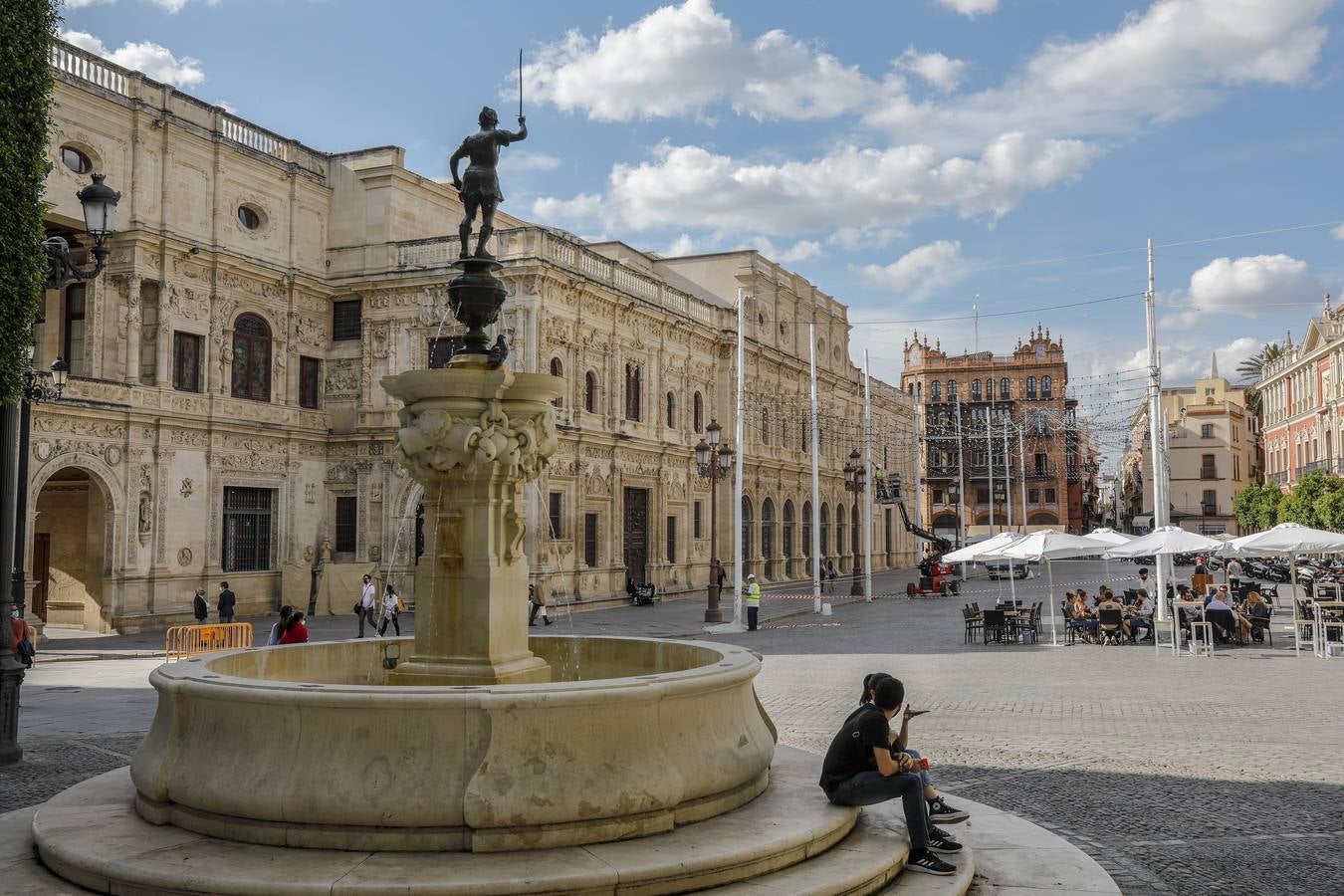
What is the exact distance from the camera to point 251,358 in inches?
1244

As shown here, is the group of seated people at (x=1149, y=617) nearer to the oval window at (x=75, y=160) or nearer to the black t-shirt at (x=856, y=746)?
the black t-shirt at (x=856, y=746)

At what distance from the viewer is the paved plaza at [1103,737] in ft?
24.7

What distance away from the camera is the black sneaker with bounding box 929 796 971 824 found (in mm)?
7129

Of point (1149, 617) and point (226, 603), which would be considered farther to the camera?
point (226, 603)

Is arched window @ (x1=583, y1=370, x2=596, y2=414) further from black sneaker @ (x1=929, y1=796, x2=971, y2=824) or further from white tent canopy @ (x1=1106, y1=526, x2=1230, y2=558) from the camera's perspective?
black sneaker @ (x1=929, y1=796, x2=971, y2=824)

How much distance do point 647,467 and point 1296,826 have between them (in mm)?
31741

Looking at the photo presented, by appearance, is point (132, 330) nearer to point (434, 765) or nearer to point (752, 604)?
point (752, 604)

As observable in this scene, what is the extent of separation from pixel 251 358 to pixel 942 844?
28.9 metres

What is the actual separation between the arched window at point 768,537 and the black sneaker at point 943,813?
4082 cm

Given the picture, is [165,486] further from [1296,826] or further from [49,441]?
[1296,826]

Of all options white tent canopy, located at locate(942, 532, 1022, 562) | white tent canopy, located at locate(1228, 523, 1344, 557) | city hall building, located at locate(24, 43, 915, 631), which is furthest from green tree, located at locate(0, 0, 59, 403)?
white tent canopy, located at locate(1228, 523, 1344, 557)

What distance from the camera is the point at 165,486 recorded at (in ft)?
92.1

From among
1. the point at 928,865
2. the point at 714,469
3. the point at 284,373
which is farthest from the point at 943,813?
the point at 284,373

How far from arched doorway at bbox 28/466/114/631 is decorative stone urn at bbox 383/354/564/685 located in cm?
2209
